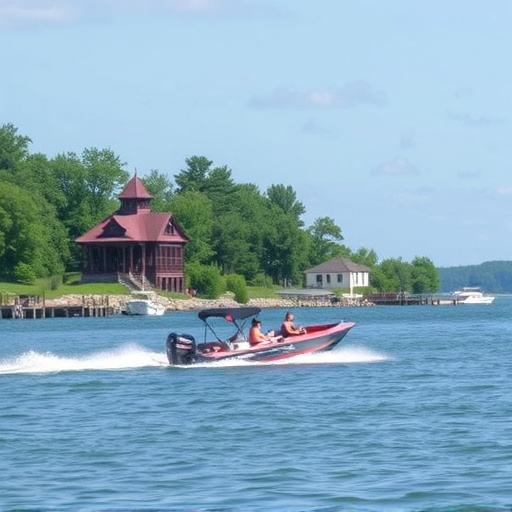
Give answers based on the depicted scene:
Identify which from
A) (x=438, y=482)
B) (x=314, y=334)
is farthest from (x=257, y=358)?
(x=438, y=482)

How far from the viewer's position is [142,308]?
395 feet

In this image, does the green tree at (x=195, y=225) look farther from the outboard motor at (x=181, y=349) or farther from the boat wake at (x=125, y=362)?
the outboard motor at (x=181, y=349)

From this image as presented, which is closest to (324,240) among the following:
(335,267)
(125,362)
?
(335,267)

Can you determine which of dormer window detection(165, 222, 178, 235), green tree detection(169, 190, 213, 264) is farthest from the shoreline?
green tree detection(169, 190, 213, 264)

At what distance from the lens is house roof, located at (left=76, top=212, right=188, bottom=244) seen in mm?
136250

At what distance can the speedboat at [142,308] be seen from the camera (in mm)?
120188

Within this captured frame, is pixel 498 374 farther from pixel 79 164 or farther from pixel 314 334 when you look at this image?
pixel 79 164

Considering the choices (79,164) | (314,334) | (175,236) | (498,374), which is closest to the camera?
(498,374)

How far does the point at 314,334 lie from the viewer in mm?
47969

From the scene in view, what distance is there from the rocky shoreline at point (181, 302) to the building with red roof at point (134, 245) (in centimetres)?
365

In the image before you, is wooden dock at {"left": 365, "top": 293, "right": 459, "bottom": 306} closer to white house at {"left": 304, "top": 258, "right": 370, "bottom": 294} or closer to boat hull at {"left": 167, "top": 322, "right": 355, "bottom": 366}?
white house at {"left": 304, "top": 258, "right": 370, "bottom": 294}

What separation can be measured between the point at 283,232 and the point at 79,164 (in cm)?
2899

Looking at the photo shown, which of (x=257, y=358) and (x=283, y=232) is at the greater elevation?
(x=283, y=232)

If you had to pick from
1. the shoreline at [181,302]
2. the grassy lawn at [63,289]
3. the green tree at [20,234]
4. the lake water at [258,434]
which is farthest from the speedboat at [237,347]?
the green tree at [20,234]
